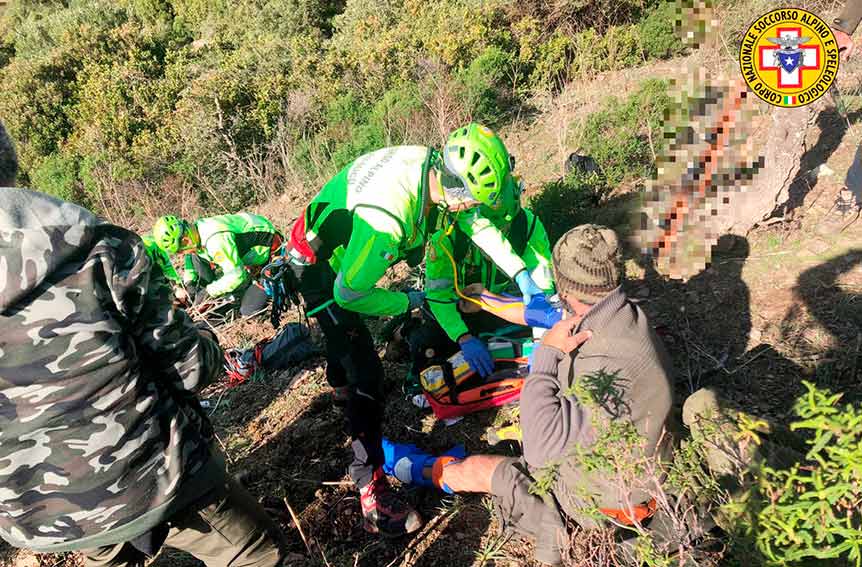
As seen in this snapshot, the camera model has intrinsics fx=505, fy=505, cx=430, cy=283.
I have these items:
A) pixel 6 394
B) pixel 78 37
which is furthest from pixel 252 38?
pixel 6 394

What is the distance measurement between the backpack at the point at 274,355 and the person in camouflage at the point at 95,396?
2.82 meters

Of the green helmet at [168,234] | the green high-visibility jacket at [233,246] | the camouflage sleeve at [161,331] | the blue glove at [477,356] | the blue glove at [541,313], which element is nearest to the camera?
the camouflage sleeve at [161,331]

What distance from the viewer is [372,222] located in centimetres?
248

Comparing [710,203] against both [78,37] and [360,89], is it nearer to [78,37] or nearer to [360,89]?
[360,89]

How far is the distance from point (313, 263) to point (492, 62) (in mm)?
6895

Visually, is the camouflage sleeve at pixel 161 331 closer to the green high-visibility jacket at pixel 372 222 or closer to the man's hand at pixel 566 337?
the green high-visibility jacket at pixel 372 222

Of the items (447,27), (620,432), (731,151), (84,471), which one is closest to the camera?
(620,432)

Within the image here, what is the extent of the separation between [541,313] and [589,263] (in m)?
1.15

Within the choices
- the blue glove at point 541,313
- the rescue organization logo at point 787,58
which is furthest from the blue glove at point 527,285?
the rescue organization logo at point 787,58

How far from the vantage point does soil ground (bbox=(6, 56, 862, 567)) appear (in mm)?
2838

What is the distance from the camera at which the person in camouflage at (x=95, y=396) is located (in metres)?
1.42

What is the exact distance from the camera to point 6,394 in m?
1.47

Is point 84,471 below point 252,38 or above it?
below

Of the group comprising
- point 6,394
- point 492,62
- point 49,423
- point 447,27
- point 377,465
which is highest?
point 447,27
